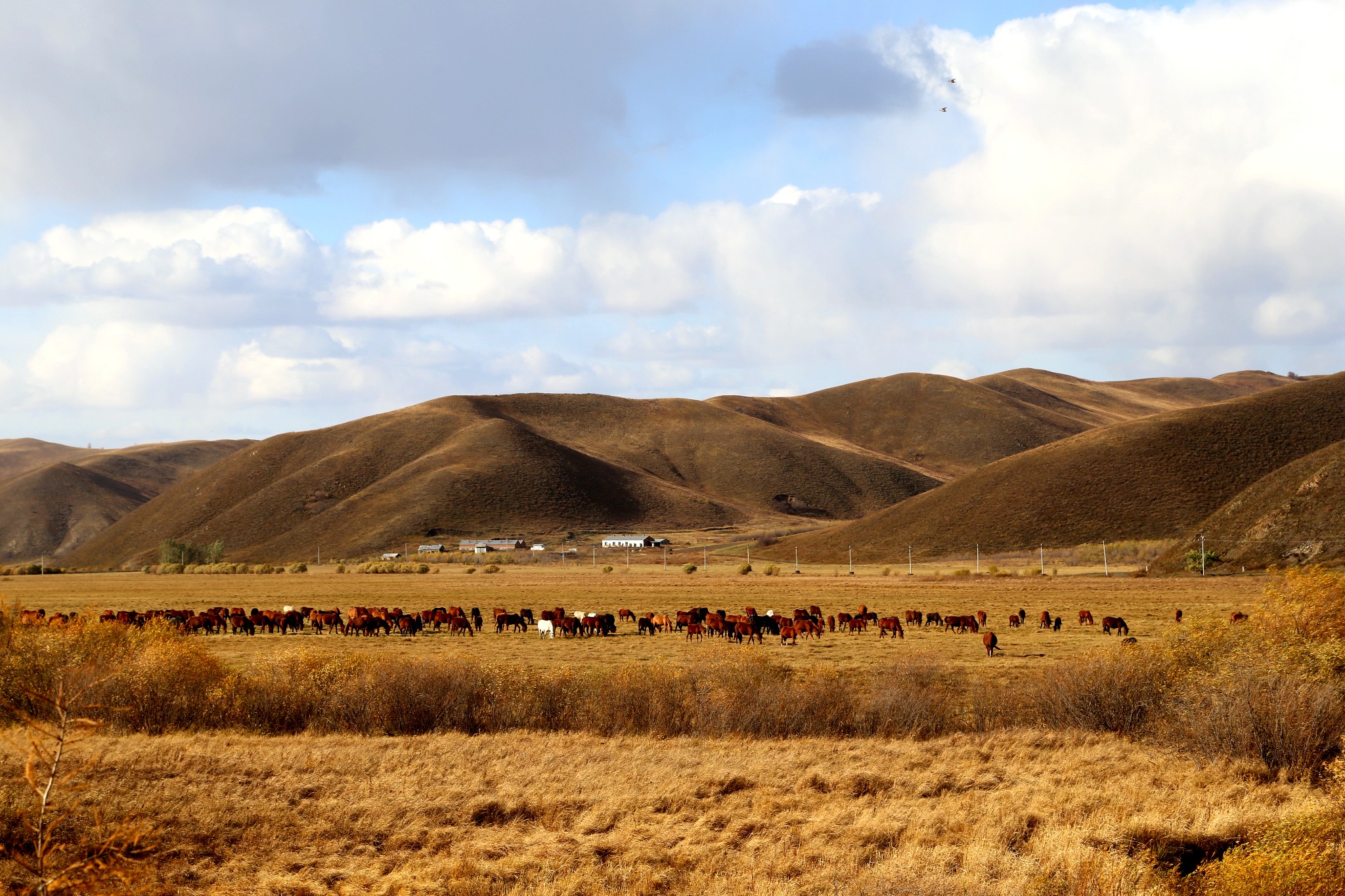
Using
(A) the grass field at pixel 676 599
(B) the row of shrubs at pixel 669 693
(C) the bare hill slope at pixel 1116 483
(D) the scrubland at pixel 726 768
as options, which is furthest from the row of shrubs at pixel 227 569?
(B) the row of shrubs at pixel 669 693

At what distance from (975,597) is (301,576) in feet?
213

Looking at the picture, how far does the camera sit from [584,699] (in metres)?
20.5

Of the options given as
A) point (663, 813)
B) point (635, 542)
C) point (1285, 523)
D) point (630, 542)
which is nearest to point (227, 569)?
point (630, 542)

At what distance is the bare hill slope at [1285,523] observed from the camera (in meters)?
64.1

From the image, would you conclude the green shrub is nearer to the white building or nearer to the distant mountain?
the white building

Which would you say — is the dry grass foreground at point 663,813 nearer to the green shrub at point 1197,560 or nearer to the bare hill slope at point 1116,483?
the green shrub at point 1197,560

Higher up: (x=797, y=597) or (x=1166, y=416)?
(x=1166, y=416)

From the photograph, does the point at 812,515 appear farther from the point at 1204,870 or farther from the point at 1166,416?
the point at 1204,870

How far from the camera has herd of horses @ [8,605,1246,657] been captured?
114 feet

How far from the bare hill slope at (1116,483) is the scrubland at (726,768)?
85.0m

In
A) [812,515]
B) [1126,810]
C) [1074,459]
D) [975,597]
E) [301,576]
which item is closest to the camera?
[1126,810]

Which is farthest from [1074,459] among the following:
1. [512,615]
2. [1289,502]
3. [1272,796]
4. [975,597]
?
[1272,796]

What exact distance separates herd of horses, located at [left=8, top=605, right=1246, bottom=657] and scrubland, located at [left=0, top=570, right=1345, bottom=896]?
10411mm

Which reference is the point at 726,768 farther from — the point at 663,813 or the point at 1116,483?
the point at 1116,483
